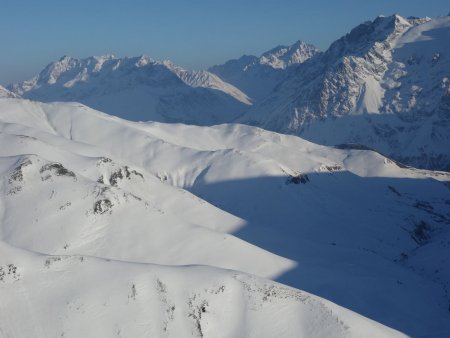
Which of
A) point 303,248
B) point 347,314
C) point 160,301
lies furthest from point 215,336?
point 303,248

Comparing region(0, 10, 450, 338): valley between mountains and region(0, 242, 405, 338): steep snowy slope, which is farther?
region(0, 10, 450, 338): valley between mountains

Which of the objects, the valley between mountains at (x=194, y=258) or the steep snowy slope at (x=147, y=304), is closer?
the steep snowy slope at (x=147, y=304)

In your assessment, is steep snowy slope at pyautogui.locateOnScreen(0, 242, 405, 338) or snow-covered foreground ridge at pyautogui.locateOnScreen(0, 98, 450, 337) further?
snow-covered foreground ridge at pyautogui.locateOnScreen(0, 98, 450, 337)

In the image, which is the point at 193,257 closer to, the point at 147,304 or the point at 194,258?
the point at 194,258

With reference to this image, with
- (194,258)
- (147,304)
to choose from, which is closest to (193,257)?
(194,258)

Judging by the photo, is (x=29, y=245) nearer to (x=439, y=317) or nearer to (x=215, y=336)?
(x=215, y=336)

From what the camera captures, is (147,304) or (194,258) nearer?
(147,304)

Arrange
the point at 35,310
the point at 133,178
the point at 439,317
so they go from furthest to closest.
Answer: the point at 133,178
the point at 439,317
the point at 35,310

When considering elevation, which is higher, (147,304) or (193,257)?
(147,304)
